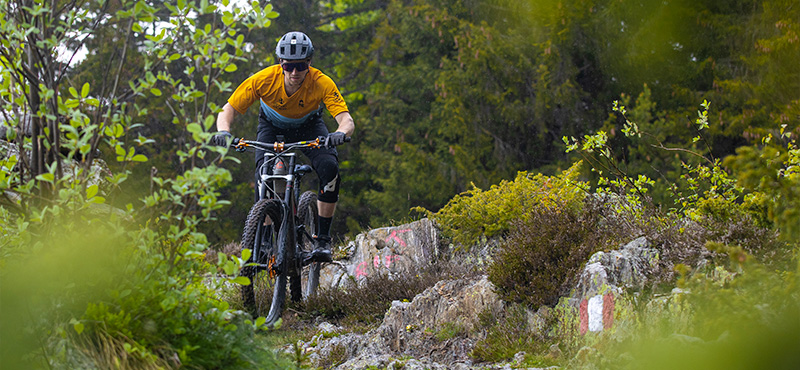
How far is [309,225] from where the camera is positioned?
7.05 meters

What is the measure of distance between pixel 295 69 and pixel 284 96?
1.06 feet

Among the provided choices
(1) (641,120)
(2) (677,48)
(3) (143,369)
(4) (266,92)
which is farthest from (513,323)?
(2) (677,48)

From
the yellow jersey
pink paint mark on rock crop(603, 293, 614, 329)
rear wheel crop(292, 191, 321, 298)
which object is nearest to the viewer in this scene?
pink paint mark on rock crop(603, 293, 614, 329)

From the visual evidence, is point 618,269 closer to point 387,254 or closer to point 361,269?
point 387,254

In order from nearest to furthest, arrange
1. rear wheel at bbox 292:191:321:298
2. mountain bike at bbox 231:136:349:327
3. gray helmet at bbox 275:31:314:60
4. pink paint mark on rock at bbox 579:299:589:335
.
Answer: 1. pink paint mark on rock at bbox 579:299:589:335
2. mountain bike at bbox 231:136:349:327
3. gray helmet at bbox 275:31:314:60
4. rear wheel at bbox 292:191:321:298

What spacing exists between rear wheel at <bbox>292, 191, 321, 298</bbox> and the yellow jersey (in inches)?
35.1

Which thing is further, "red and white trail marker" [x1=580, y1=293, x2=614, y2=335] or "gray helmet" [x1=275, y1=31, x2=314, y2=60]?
"gray helmet" [x1=275, y1=31, x2=314, y2=60]

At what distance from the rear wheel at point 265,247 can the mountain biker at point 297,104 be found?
73 centimetres

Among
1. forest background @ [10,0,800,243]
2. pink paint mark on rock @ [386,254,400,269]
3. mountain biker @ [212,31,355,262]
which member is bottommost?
pink paint mark on rock @ [386,254,400,269]

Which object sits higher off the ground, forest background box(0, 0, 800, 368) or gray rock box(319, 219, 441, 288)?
forest background box(0, 0, 800, 368)

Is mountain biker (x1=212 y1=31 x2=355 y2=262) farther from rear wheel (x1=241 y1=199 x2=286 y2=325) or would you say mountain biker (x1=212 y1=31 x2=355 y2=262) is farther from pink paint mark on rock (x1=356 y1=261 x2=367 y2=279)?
pink paint mark on rock (x1=356 y1=261 x2=367 y2=279)

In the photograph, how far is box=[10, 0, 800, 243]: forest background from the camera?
1292cm

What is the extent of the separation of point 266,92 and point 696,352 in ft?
15.5

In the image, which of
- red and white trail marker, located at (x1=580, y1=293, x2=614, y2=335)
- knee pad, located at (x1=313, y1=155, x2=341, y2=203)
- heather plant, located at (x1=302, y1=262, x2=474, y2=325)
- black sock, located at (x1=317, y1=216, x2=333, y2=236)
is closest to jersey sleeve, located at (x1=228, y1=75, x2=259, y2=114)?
knee pad, located at (x1=313, y1=155, x2=341, y2=203)
